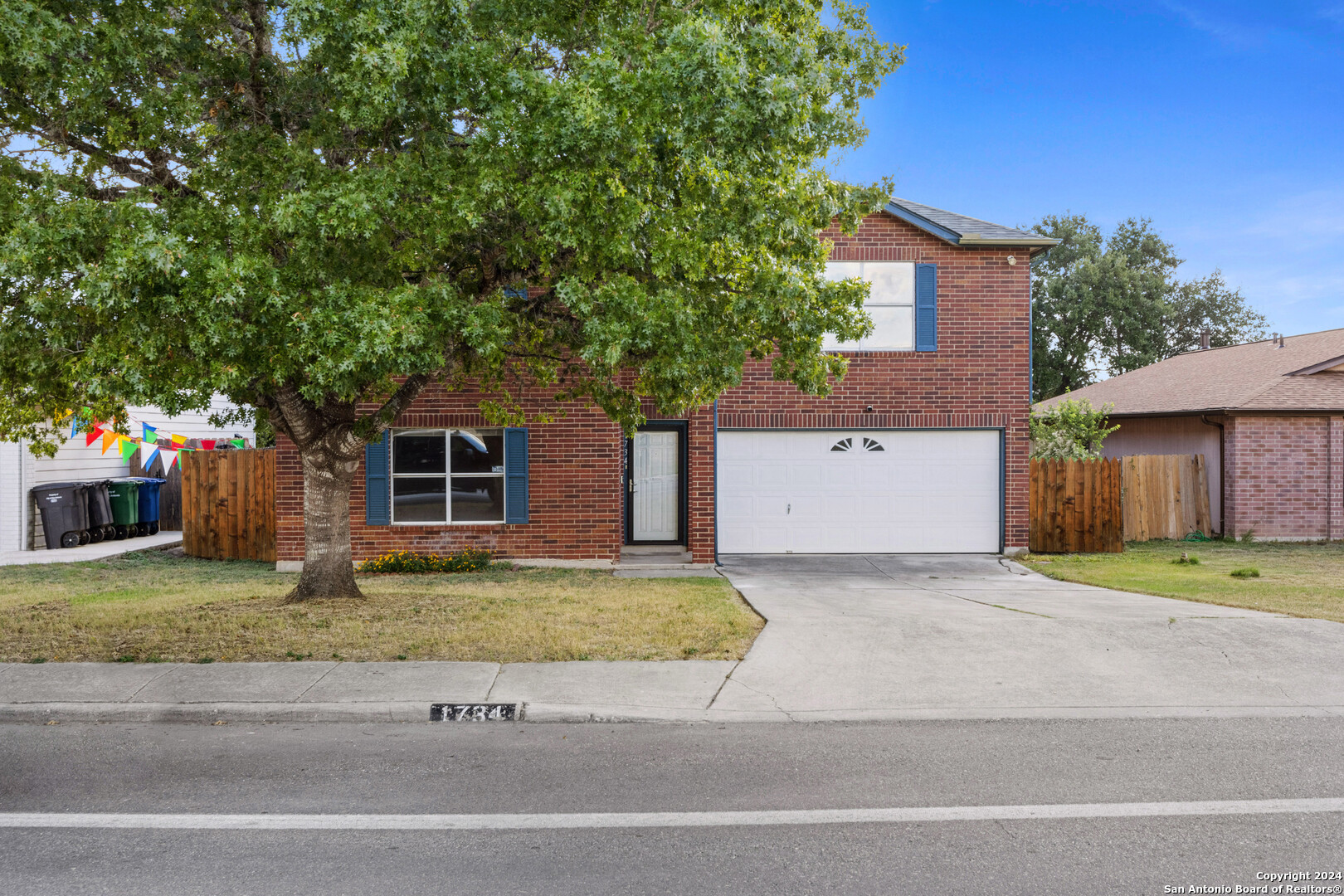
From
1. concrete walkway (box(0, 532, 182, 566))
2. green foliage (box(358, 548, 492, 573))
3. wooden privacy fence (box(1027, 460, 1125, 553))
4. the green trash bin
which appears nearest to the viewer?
green foliage (box(358, 548, 492, 573))

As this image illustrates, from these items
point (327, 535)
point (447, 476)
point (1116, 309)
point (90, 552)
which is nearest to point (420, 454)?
point (447, 476)

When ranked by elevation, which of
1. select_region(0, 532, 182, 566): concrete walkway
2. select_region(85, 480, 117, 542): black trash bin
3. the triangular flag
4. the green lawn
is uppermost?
the triangular flag

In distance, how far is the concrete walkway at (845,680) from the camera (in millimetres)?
6332

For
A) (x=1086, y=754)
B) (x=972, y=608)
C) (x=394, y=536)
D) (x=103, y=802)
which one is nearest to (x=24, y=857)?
(x=103, y=802)

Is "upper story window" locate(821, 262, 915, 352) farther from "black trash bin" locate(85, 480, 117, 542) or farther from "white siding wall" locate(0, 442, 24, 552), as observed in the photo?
"white siding wall" locate(0, 442, 24, 552)

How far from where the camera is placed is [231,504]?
52.5 ft

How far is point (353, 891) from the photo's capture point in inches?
150

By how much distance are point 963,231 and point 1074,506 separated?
17.8 feet

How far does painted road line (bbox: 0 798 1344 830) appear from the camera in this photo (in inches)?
176

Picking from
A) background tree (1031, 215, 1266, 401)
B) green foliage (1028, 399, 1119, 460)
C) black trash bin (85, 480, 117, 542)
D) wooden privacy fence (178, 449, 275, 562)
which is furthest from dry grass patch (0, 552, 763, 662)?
background tree (1031, 215, 1266, 401)

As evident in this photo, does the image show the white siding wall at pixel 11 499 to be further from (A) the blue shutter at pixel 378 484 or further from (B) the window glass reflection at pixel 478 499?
(B) the window glass reflection at pixel 478 499

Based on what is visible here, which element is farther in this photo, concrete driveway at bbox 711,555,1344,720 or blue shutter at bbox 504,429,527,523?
blue shutter at bbox 504,429,527,523

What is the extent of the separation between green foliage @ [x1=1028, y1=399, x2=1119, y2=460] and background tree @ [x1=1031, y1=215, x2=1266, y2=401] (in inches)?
832

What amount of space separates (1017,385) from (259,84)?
12.3 m
